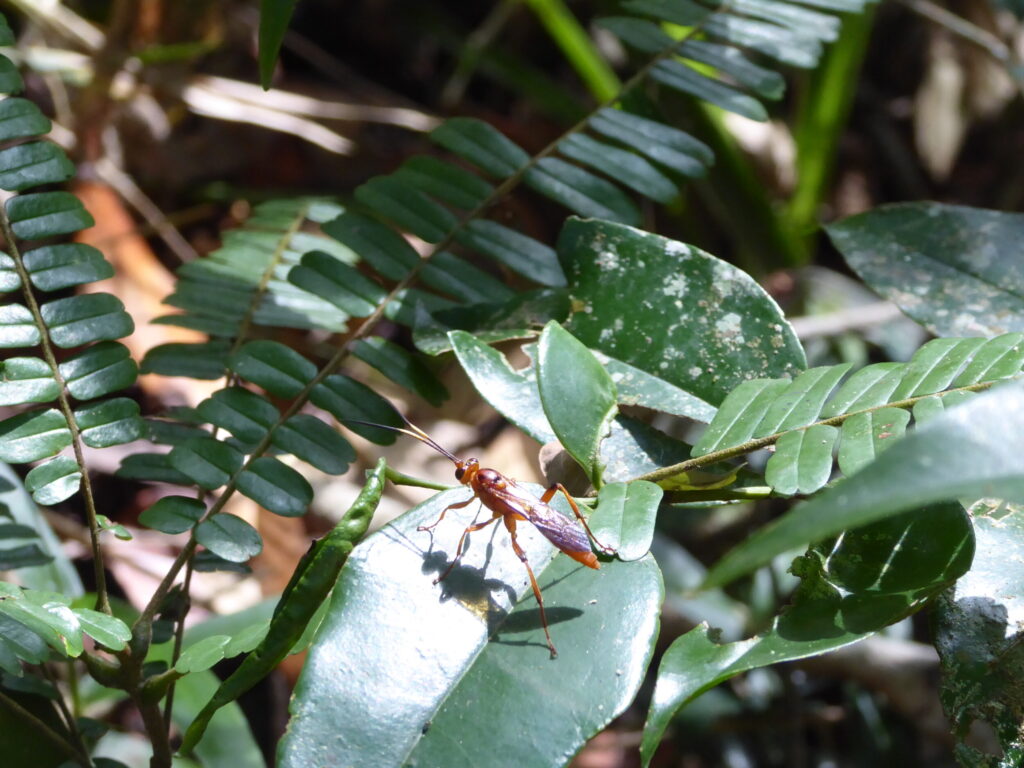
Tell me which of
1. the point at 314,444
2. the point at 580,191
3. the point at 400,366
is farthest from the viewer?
the point at 580,191

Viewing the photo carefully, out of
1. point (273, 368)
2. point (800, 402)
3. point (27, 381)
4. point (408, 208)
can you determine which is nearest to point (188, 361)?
point (273, 368)

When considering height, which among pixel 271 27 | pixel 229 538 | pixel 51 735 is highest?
pixel 271 27

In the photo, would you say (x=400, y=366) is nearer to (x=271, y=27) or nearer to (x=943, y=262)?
(x=271, y=27)

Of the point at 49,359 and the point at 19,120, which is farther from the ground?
the point at 19,120

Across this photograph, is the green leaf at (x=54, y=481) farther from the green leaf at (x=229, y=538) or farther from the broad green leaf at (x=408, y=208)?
the broad green leaf at (x=408, y=208)

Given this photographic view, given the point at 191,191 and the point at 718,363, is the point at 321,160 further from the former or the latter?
the point at 718,363

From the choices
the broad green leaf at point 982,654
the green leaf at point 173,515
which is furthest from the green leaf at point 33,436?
the broad green leaf at point 982,654

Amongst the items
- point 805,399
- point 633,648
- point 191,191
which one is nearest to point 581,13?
point 191,191
